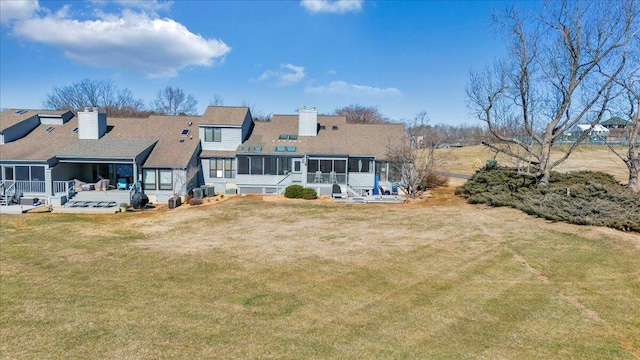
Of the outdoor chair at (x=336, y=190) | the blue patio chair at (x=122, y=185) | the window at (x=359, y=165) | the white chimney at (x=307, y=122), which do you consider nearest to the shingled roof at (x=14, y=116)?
the blue patio chair at (x=122, y=185)

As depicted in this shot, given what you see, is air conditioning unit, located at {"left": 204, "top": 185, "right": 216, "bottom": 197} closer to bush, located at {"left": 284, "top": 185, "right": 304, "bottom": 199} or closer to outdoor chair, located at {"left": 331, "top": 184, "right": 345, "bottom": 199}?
bush, located at {"left": 284, "top": 185, "right": 304, "bottom": 199}

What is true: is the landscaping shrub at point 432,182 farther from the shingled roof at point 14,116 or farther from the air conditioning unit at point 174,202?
the shingled roof at point 14,116

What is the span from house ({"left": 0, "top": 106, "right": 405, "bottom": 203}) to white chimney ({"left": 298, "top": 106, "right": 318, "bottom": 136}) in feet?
0.27

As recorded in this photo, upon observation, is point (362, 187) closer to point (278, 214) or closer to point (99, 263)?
point (278, 214)

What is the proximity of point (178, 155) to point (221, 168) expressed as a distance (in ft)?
10.6

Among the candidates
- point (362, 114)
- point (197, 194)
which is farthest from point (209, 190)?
point (362, 114)

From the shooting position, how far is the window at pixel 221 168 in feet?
94.1

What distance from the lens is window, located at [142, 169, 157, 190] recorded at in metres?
26.5

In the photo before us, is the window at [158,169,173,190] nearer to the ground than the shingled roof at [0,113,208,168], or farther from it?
nearer to the ground

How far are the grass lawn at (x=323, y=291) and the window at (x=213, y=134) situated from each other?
40.4ft

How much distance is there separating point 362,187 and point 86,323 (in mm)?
21656

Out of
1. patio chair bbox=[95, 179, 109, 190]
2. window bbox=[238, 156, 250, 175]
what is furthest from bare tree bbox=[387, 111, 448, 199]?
patio chair bbox=[95, 179, 109, 190]

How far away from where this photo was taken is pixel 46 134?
94.1ft

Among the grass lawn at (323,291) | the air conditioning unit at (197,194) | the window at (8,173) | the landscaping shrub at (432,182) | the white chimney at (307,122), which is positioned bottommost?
the grass lawn at (323,291)
